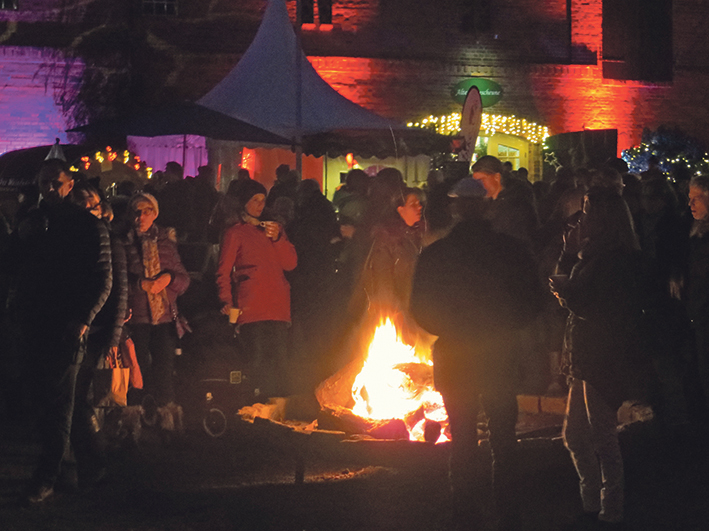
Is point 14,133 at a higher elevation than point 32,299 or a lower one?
higher

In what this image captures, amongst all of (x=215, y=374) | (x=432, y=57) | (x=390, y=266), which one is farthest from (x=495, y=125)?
(x=390, y=266)

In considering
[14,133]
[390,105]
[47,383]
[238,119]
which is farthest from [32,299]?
[390,105]

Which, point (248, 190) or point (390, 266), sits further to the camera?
point (248, 190)

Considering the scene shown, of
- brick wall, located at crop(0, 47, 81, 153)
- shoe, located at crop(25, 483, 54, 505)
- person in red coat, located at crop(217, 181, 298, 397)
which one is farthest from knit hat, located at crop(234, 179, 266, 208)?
brick wall, located at crop(0, 47, 81, 153)

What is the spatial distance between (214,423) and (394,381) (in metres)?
1.53

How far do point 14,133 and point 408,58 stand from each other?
8913 millimetres

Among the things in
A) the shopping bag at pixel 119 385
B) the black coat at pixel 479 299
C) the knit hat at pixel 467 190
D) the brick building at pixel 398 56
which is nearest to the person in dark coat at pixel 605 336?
the black coat at pixel 479 299

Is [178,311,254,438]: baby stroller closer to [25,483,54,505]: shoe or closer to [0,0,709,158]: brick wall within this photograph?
[25,483,54,505]: shoe

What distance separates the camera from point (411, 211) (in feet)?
28.0

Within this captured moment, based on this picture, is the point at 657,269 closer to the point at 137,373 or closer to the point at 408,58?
the point at 137,373

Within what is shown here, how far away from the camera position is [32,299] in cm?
625

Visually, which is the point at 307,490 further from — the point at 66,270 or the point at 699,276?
the point at 699,276

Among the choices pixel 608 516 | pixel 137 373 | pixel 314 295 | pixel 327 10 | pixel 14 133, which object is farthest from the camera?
pixel 327 10

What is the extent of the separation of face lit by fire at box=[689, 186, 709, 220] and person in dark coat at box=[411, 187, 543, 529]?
2753 mm
